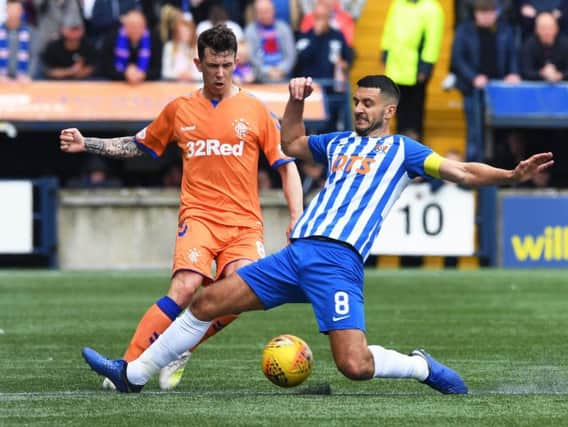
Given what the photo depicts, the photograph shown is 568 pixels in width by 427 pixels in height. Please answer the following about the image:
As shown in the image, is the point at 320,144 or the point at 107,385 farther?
the point at 107,385

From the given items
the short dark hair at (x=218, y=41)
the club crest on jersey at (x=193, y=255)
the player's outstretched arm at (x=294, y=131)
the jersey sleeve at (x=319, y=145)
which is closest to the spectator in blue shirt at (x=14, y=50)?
the short dark hair at (x=218, y=41)

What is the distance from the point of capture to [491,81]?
20.6 m

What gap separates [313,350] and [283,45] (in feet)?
30.6

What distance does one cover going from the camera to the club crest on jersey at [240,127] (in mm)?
9664

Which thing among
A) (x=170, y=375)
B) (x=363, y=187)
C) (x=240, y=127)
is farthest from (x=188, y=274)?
(x=363, y=187)

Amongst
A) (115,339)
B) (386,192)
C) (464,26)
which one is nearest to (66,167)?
(464,26)

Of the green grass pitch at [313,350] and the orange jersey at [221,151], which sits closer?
the green grass pitch at [313,350]

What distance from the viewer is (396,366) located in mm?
8453

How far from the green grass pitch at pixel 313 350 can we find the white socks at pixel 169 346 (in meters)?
0.15

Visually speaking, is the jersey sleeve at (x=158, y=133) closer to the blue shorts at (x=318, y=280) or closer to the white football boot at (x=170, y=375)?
the white football boot at (x=170, y=375)

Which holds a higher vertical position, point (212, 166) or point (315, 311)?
point (212, 166)

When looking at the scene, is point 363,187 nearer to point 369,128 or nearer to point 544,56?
point 369,128

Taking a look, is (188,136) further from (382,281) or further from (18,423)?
(382,281)

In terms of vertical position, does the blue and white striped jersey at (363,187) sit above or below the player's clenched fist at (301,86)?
below
